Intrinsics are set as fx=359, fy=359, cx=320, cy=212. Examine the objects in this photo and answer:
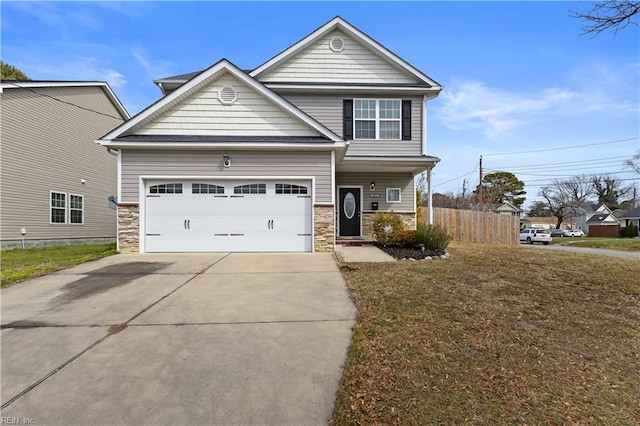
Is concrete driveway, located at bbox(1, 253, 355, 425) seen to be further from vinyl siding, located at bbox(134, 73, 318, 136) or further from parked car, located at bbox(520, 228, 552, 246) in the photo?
parked car, located at bbox(520, 228, 552, 246)

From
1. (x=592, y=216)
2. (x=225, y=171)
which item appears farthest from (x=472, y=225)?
(x=592, y=216)

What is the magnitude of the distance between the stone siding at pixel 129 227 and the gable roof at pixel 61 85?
8513mm

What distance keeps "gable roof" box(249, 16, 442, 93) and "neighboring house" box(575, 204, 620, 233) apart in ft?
196

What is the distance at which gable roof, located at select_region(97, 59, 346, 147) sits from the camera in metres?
10.6

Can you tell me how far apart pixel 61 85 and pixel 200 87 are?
31.0ft

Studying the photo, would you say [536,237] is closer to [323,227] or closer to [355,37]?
[355,37]

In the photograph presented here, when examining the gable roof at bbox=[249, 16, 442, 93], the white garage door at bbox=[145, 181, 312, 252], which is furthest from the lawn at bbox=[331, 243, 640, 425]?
the gable roof at bbox=[249, 16, 442, 93]

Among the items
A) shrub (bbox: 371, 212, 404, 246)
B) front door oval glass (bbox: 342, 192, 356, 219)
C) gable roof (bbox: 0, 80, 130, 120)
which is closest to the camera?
shrub (bbox: 371, 212, 404, 246)

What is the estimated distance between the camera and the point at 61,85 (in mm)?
15836

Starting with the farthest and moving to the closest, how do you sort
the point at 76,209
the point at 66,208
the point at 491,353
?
the point at 76,209, the point at 66,208, the point at 491,353

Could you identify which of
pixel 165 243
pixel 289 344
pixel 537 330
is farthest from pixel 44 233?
pixel 537 330

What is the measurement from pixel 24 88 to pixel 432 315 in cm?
1782

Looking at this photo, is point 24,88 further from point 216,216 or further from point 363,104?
point 363,104

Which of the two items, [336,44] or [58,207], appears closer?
[336,44]
